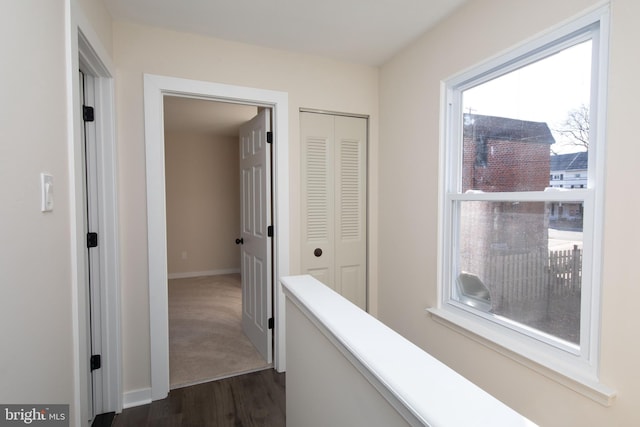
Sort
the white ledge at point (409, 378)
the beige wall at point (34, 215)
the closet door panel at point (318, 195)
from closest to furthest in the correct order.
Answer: the white ledge at point (409, 378), the beige wall at point (34, 215), the closet door panel at point (318, 195)

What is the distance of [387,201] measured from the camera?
275 cm

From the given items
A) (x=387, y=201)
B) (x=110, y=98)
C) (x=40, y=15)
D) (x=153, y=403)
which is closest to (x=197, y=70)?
(x=110, y=98)

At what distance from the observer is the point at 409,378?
0.75 metres

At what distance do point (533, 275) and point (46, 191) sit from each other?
2.14 metres

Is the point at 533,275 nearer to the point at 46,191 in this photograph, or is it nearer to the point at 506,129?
the point at 506,129

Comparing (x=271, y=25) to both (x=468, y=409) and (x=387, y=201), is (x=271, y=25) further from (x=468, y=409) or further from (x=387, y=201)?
(x=468, y=409)

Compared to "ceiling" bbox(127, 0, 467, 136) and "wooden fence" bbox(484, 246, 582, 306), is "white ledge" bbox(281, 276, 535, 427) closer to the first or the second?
"wooden fence" bbox(484, 246, 582, 306)

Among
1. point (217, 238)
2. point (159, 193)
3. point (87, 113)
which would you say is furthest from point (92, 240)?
point (217, 238)

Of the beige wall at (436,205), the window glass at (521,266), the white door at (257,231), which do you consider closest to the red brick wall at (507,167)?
the window glass at (521,266)

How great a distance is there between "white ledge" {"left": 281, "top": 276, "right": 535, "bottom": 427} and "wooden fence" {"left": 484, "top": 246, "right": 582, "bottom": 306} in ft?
3.49

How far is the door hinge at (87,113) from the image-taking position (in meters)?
1.91

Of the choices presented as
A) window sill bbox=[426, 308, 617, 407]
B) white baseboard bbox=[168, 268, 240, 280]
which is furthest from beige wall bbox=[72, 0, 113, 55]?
white baseboard bbox=[168, 268, 240, 280]

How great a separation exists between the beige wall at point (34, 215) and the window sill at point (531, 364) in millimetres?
1971

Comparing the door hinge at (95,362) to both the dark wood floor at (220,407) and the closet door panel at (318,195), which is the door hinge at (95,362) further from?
the closet door panel at (318,195)
